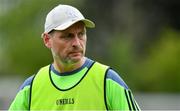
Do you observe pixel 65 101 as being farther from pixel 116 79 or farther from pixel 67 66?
pixel 116 79

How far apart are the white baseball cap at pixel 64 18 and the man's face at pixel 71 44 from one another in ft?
0.15

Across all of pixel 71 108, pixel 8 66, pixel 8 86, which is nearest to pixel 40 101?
pixel 71 108

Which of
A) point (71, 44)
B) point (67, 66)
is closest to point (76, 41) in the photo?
Answer: point (71, 44)

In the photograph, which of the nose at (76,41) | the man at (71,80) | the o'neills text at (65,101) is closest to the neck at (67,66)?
the man at (71,80)

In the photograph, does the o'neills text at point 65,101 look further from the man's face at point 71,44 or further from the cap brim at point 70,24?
the cap brim at point 70,24

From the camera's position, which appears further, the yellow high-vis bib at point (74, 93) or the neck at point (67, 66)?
the neck at point (67, 66)

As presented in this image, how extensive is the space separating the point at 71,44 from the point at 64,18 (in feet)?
0.76

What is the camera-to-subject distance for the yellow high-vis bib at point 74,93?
6809mm

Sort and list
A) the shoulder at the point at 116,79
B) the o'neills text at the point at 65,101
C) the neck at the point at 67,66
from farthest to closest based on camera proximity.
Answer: the neck at the point at 67,66
the o'neills text at the point at 65,101
the shoulder at the point at 116,79

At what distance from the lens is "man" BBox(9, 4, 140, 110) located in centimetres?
675

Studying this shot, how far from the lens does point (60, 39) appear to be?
7.02 meters

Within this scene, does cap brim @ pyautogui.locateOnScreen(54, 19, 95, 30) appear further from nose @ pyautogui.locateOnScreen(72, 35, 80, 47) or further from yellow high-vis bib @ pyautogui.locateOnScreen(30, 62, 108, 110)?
yellow high-vis bib @ pyautogui.locateOnScreen(30, 62, 108, 110)

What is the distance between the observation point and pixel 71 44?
693 centimetres

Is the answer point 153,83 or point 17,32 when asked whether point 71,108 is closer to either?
point 153,83
